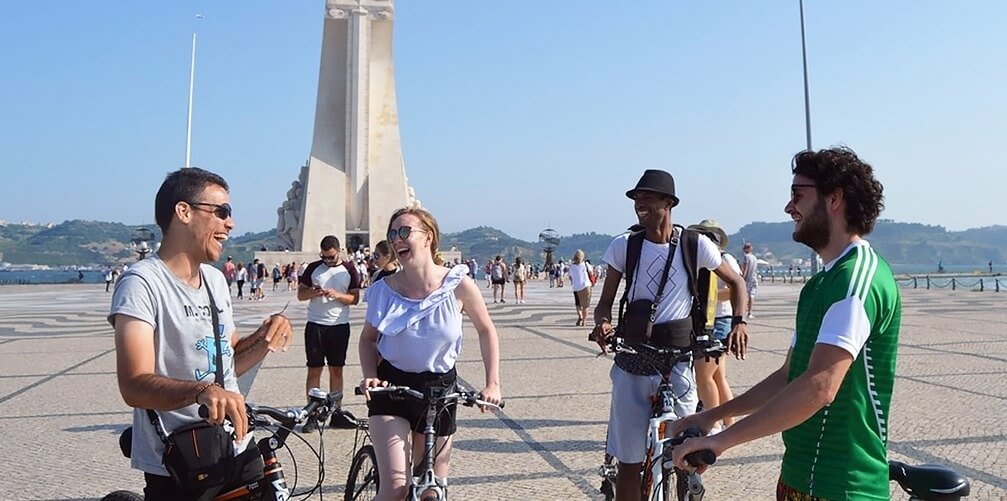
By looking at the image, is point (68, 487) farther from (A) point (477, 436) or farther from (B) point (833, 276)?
(B) point (833, 276)

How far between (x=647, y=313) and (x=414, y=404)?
1289mm

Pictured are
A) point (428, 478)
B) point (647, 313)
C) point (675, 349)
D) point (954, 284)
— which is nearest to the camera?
point (428, 478)

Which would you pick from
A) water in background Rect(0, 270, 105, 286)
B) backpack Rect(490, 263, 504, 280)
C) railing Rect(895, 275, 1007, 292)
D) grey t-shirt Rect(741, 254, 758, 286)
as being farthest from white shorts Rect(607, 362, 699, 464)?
water in background Rect(0, 270, 105, 286)

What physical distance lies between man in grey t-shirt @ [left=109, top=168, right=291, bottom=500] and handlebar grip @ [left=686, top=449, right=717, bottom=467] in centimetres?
114

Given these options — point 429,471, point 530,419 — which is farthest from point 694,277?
point 530,419

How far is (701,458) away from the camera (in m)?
2.13

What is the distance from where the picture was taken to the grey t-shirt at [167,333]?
2.49 meters

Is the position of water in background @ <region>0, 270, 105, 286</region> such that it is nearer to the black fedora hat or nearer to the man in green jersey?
the black fedora hat

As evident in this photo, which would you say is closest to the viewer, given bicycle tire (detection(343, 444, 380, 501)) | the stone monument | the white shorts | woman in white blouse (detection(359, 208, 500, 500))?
woman in white blouse (detection(359, 208, 500, 500))

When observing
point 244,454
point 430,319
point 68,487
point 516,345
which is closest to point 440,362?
point 430,319

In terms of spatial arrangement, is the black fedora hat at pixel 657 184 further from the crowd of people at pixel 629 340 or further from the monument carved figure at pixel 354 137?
the monument carved figure at pixel 354 137

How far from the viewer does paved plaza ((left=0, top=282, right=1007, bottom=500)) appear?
16.9 feet

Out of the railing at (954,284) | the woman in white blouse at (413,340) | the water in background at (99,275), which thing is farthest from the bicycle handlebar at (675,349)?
the railing at (954,284)

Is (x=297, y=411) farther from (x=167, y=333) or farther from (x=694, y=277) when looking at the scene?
(x=694, y=277)
